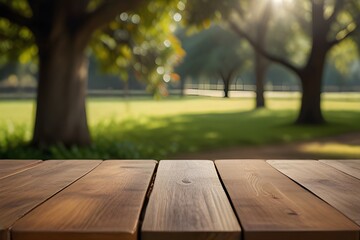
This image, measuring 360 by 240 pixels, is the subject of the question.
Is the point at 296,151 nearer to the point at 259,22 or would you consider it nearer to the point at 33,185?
the point at 33,185

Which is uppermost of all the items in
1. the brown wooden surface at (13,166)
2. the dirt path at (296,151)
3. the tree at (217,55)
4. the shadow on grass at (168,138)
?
the tree at (217,55)

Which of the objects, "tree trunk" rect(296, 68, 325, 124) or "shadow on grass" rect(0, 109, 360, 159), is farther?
"tree trunk" rect(296, 68, 325, 124)

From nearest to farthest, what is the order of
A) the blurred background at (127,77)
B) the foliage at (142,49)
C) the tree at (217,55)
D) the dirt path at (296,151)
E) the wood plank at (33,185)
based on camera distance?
1. the wood plank at (33,185)
2. the blurred background at (127,77)
3. the dirt path at (296,151)
4. the foliage at (142,49)
5. the tree at (217,55)

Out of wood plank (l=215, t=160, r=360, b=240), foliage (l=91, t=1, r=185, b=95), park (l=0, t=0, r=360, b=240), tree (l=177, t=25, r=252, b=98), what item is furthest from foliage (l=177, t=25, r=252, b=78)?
wood plank (l=215, t=160, r=360, b=240)

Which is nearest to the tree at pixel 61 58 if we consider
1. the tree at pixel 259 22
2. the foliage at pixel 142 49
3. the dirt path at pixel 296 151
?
the foliage at pixel 142 49

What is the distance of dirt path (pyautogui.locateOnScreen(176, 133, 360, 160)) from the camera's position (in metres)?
9.91

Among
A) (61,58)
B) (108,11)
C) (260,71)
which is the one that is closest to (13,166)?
(108,11)

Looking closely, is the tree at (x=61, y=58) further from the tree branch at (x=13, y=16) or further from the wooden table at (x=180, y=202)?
the wooden table at (x=180, y=202)

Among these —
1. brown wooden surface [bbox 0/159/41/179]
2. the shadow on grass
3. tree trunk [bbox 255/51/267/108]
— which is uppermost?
tree trunk [bbox 255/51/267/108]

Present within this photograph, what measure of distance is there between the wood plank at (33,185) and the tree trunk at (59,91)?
7.22 metres

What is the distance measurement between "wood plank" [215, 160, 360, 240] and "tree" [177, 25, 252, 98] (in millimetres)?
33757

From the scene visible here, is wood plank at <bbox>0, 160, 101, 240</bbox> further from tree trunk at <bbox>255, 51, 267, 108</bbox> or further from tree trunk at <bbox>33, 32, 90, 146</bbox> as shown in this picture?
tree trunk at <bbox>255, 51, 267, 108</bbox>

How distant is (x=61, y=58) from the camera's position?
9.34 m

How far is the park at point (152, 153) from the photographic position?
51.7 inches
